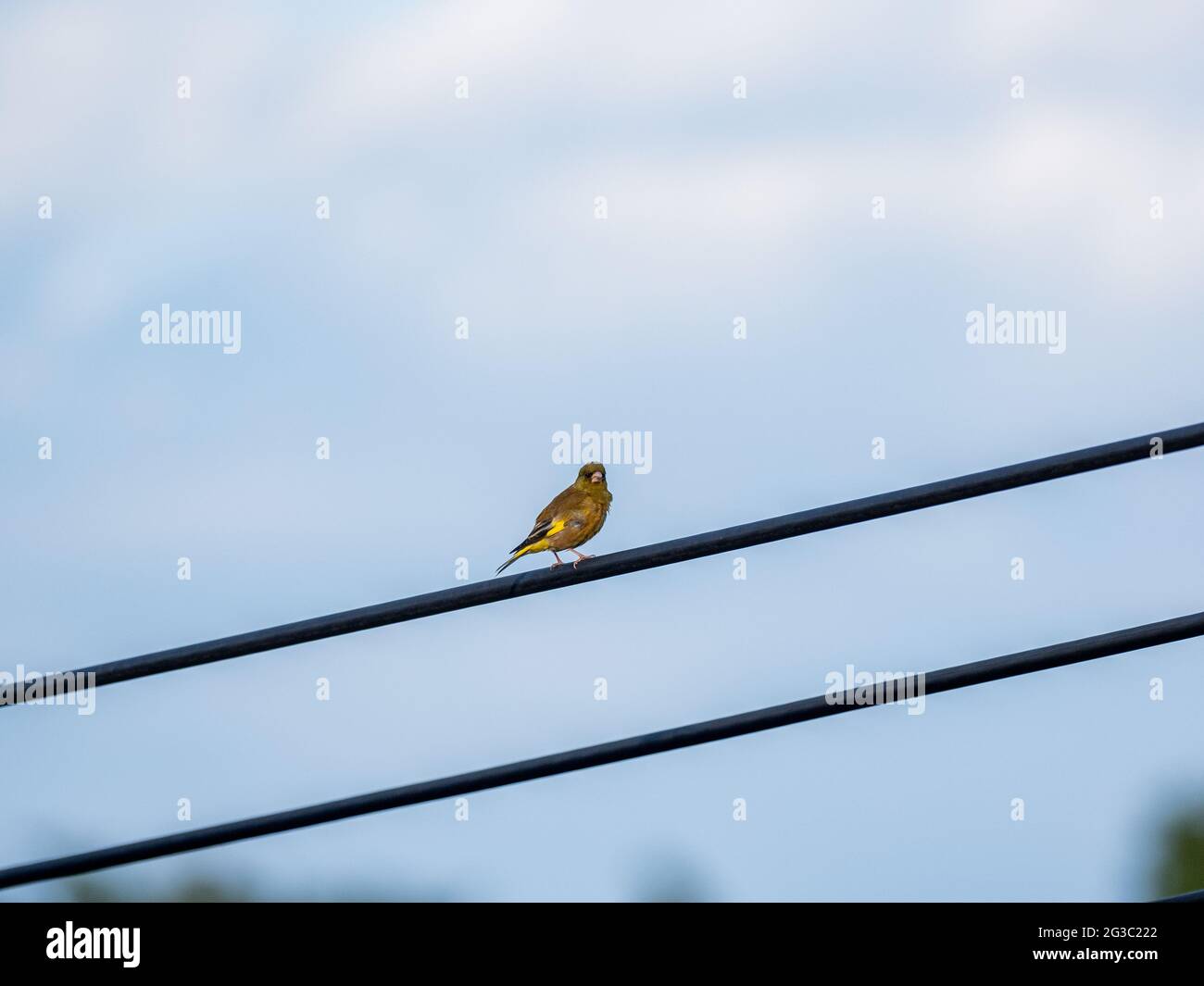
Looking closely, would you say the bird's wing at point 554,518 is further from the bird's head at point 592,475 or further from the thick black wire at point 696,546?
the thick black wire at point 696,546

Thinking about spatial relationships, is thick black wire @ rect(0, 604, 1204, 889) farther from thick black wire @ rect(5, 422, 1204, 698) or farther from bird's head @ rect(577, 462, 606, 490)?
bird's head @ rect(577, 462, 606, 490)

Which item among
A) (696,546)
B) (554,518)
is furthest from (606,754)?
(554,518)

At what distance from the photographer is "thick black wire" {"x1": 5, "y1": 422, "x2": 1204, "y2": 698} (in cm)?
520

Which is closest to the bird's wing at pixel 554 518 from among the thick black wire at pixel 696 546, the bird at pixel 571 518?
the bird at pixel 571 518

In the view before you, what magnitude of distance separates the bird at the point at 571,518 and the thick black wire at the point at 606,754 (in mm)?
4297

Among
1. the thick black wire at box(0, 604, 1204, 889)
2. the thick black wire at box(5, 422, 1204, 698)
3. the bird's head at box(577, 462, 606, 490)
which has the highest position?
the bird's head at box(577, 462, 606, 490)

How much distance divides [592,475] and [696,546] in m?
4.60

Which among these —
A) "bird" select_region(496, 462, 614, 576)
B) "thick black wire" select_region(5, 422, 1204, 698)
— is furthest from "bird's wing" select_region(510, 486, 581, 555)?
"thick black wire" select_region(5, 422, 1204, 698)

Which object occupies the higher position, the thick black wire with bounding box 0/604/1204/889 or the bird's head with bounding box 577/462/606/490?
the bird's head with bounding box 577/462/606/490

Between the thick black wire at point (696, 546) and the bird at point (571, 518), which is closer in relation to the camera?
the thick black wire at point (696, 546)

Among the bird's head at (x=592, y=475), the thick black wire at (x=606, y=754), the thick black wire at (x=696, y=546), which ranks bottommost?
the thick black wire at (x=606, y=754)

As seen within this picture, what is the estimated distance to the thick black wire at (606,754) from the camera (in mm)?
4949

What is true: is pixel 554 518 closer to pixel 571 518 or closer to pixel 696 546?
pixel 571 518

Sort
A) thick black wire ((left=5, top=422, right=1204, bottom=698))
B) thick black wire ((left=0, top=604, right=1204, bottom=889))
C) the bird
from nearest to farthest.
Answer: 1. thick black wire ((left=0, top=604, right=1204, bottom=889))
2. thick black wire ((left=5, top=422, right=1204, bottom=698))
3. the bird
